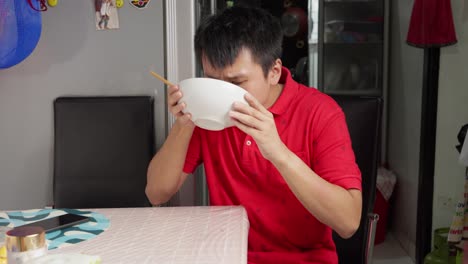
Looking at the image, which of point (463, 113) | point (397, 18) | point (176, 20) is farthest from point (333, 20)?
point (176, 20)

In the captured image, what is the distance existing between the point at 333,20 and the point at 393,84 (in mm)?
644

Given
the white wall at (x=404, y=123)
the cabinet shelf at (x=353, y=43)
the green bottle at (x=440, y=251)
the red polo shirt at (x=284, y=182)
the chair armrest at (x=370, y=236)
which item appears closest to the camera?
the red polo shirt at (x=284, y=182)

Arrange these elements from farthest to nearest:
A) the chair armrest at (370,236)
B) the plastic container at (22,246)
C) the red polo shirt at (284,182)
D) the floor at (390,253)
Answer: the floor at (390,253)
the chair armrest at (370,236)
the red polo shirt at (284,182)
the plastic container at (22,246)

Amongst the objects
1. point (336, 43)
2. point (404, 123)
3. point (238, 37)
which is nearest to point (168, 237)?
point (238, 37)

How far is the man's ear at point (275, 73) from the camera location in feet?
4.88

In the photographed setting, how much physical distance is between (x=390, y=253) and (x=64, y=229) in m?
2.52

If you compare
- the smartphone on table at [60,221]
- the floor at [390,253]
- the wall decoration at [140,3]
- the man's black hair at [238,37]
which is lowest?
the floor at [390,253]

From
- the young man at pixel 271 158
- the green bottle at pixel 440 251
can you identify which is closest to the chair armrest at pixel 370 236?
the young man at pixel 271 158

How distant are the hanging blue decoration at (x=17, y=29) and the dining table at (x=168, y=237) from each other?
0.67 meters

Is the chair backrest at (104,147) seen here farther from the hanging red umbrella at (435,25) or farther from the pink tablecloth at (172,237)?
the hanging red umbrella at (435,25)

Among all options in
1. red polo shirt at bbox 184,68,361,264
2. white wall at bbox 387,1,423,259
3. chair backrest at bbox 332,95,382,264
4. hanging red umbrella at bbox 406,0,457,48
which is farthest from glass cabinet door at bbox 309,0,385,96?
red polo shirt at bbox 184,68,361,264

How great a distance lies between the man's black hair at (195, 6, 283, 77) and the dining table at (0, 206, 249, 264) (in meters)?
0.38

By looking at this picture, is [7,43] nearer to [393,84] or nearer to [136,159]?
[136,159]

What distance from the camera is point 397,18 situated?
12.2 ft
